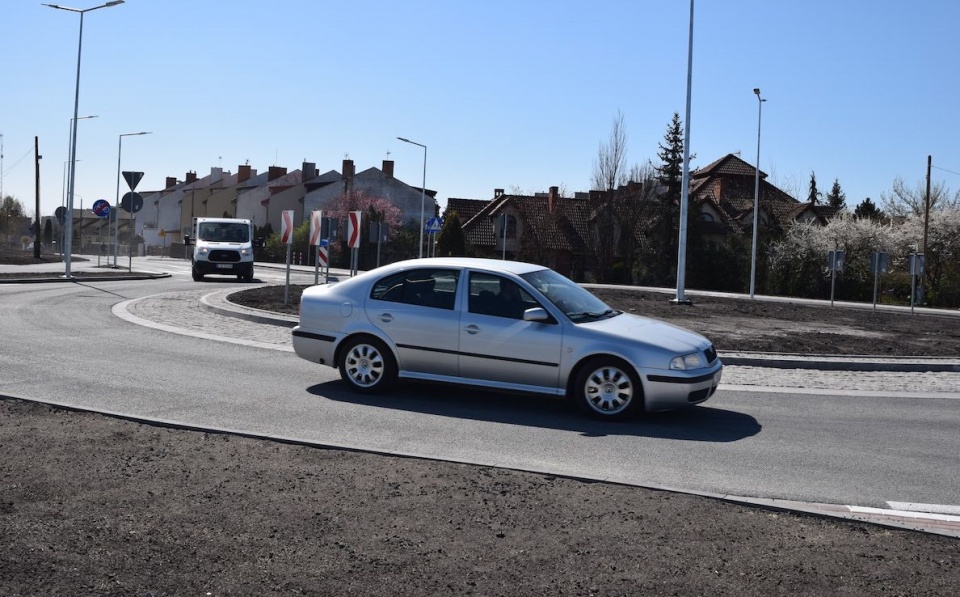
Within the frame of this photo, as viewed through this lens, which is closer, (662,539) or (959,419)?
(662,539)

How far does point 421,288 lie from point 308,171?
87.8 metres

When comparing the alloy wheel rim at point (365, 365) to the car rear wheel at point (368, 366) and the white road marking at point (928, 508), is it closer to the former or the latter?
the car rear wheel at point (368, 366)

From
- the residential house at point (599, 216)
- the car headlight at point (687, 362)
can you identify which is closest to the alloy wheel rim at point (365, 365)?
the car headlight at point (687, 362)

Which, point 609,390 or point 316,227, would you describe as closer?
point 609,390

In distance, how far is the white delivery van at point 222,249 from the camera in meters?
34.0

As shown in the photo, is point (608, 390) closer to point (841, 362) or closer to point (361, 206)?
point (841, 362)

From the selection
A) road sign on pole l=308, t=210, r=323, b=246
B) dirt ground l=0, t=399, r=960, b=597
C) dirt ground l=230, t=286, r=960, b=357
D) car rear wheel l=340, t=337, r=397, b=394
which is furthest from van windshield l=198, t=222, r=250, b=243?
dirt ground l=0, t=399, r=960, b=597

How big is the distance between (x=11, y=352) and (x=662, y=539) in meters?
10.0

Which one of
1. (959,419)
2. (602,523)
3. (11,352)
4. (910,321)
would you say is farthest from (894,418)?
(910,321)

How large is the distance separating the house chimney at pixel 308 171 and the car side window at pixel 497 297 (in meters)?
86.8

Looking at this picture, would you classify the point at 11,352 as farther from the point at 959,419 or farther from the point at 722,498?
the point at 959,419

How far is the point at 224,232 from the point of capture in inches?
1380

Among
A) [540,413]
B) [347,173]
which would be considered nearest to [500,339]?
[540,413]

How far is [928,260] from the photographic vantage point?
4612 cm
